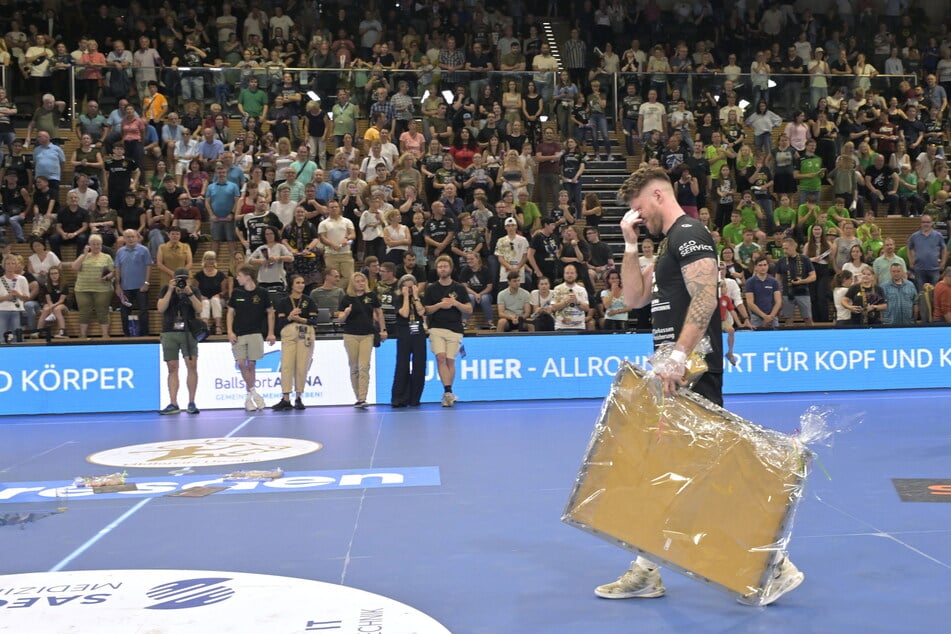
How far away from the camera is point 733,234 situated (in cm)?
1867

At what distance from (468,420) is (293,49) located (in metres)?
12.5

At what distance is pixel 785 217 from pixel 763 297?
143 inches

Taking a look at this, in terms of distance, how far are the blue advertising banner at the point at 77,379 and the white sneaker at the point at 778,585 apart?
11639 millimetres

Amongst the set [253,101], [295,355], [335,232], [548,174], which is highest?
[253,101]

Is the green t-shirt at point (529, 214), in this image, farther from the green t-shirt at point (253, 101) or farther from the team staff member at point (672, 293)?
the team staff member at point (672, 293)

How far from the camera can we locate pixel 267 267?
16.2 meters

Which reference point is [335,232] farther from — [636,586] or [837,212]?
[636,586]

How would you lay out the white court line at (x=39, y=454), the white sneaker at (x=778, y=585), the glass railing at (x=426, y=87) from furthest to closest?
the glass railing at (x=426, y=87) → the white court line at (x=39, y=454) → the white sneaker at (x=778, y=585)

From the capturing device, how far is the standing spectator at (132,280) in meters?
16.7

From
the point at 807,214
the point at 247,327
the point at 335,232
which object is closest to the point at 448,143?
the point at 335,232

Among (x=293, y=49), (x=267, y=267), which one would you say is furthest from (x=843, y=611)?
(x=293, y=49)

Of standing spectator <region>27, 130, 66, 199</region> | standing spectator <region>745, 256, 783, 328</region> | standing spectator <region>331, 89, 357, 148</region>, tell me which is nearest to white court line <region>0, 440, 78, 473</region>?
standing spectator <region>27, 130, 66, 199</region>

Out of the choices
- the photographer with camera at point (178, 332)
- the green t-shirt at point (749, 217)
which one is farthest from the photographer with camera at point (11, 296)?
the green t-shirt at point (749, 217)

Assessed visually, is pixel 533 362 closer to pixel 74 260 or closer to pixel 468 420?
pixel 468 420
